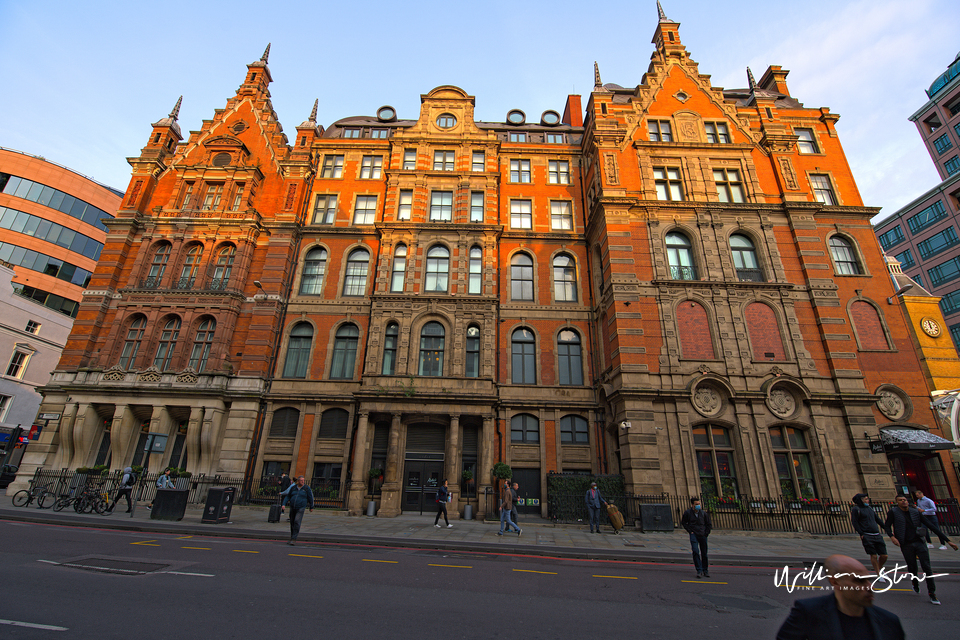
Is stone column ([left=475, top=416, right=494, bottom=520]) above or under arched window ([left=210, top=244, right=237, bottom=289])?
under

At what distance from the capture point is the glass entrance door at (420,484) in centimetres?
2202

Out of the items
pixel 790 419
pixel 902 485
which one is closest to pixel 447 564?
pixel 790 419

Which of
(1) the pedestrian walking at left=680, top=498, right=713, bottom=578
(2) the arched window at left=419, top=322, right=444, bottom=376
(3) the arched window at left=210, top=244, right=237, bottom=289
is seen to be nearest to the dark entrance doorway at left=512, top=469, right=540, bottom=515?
(2) the arched window at left=419, top=322, right=444, bottom=376

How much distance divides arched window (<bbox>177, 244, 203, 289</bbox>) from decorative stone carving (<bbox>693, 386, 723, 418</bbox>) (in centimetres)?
2967

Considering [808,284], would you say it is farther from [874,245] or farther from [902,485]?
[902,485]

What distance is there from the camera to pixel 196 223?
27.6 meters

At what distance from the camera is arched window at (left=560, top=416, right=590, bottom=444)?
75.6ft

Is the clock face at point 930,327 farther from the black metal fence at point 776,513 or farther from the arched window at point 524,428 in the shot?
the arched window at point 524,428

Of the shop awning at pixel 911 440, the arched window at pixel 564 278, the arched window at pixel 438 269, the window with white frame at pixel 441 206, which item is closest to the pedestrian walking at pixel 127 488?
the arched window at pixel 438 269

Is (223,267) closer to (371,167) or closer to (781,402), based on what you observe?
(371,167)

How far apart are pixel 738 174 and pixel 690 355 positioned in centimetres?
1291

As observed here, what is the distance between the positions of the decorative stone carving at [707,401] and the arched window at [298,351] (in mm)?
21251

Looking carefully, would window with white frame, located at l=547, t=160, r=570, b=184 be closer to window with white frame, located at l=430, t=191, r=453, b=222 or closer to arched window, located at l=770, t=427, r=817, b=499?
window with white frame, located at l=430, t=191, r=453, b=222

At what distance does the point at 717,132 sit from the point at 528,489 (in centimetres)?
2519
